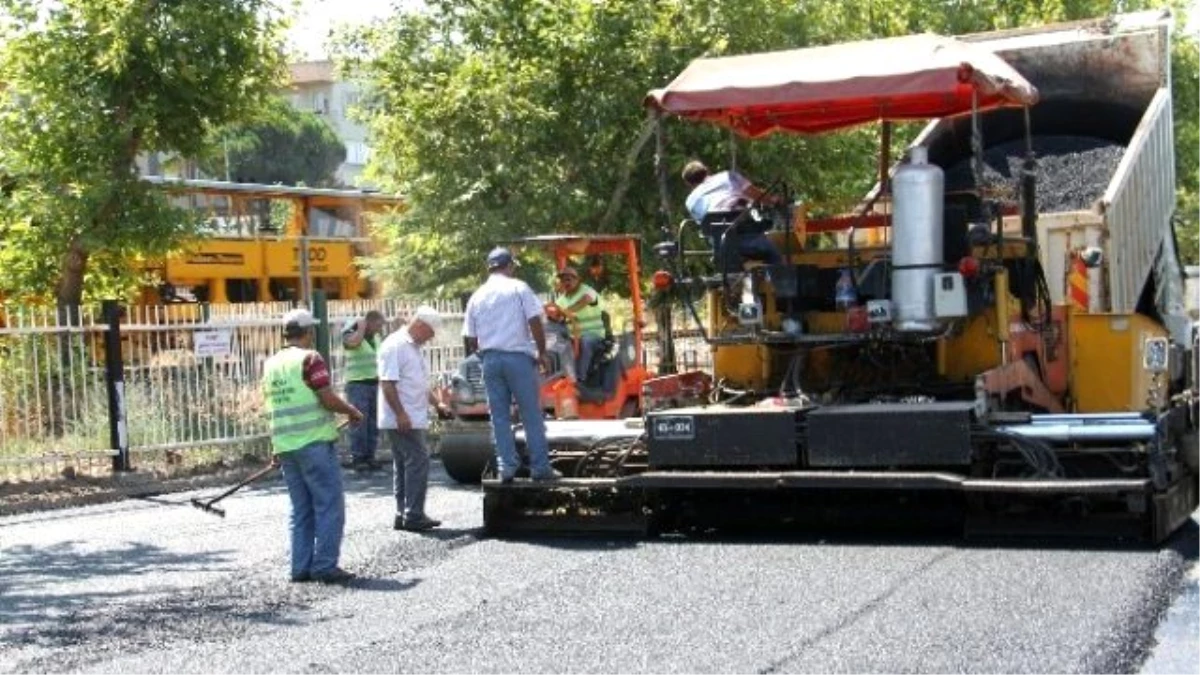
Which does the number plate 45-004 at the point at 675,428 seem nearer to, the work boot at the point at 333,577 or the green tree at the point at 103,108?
the work boot at the point at 333,577

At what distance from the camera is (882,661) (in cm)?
650

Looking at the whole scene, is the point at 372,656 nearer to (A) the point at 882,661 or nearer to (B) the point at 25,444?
(A) the point at 882,661

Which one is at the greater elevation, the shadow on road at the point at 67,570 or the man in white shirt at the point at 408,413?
the man in white shirt at the point at 408,413

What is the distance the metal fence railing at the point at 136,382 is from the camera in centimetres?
1501

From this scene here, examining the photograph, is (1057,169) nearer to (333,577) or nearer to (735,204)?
(735,204)

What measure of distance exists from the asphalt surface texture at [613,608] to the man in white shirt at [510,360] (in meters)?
0.59

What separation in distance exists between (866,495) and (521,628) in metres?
2.94

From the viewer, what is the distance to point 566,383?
1297cm

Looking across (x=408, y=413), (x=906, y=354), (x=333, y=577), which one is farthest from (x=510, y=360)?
(x=906, y=354)

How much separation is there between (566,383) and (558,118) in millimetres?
5426

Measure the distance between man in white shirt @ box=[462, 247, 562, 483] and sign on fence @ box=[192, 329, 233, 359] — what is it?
7.30 m

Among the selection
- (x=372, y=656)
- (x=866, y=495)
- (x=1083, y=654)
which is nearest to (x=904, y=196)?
(x=866, y=495)

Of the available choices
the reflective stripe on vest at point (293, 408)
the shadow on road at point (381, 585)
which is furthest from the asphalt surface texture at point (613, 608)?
the reflective stripe on vest at point (293, 408)

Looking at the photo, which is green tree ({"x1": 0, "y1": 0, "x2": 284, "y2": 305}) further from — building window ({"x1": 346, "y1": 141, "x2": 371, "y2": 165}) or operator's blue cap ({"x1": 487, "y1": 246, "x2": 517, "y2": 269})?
building window ({"x1": 346, "y1": 141, "x2": 371, "y2": 165})
